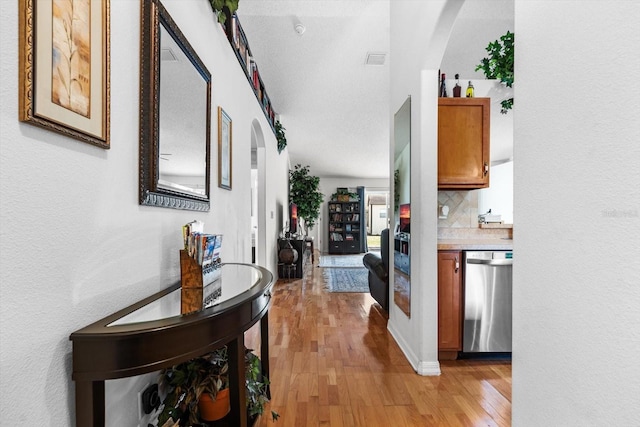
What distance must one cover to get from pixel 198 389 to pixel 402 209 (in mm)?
1958

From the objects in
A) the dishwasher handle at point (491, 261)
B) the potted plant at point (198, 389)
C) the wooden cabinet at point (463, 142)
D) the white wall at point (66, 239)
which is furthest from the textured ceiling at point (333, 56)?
the potted plant at point (198, 389)

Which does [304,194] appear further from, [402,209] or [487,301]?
[487,301]

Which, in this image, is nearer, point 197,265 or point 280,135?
point 197,265

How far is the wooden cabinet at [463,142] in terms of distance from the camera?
2342 mm

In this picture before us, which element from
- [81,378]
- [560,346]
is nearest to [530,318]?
[560,346]

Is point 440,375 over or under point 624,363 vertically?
under

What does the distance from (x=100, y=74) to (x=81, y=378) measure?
2.88 feet

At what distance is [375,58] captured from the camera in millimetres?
3537

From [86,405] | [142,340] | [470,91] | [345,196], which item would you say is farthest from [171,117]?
[345,196]

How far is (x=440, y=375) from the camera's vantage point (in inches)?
84.0

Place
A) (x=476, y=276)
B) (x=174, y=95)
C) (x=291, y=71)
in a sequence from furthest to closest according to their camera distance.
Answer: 1. (x=291, y=71)
2. (x=476, y=276)
3. (x=174, y=95)

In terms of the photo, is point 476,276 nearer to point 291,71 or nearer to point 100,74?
point 100,74

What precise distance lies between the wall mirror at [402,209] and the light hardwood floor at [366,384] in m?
0.46

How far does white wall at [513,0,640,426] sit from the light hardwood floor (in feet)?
2.75
